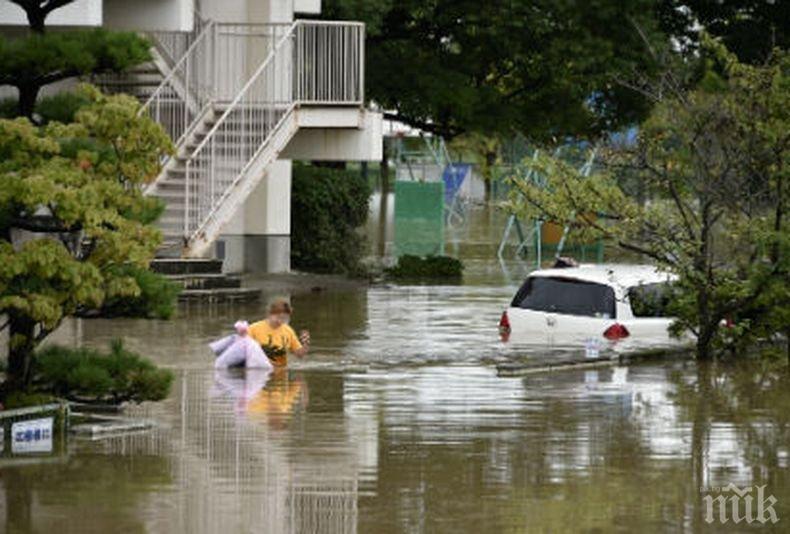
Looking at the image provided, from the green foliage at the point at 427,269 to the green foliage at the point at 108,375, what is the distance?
22.4 metres

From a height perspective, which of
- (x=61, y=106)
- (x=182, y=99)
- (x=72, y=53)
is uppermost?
(x=182, y=99)

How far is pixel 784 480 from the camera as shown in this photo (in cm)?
1606

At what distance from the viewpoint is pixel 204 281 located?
32.4m

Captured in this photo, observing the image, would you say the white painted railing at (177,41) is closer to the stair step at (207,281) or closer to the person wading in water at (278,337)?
the stair step at (207,281)

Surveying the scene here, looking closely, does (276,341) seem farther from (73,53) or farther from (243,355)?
(73,53)

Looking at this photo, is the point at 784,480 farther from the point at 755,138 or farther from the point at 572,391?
the point at 755,138

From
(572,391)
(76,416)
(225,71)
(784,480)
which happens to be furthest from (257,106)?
(784,480)

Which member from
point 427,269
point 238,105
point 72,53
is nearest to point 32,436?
point 72,53

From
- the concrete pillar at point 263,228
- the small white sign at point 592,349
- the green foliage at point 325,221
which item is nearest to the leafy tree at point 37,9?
the small white sign at point 592,349

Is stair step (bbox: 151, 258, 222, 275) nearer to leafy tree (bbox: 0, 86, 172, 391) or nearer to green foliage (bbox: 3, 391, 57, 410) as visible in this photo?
green foliage (bbox: 3, 391, 57, 410)

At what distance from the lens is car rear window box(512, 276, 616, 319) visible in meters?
25.5

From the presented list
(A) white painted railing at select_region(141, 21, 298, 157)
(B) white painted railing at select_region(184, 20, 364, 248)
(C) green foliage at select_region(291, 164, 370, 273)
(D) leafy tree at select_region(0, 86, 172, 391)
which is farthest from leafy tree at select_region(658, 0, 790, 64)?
(D) leafy tree at select_region(0, 86, 172, 391)

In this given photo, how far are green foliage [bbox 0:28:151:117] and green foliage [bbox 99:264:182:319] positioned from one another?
1.69m

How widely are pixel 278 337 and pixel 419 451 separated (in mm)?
6430
